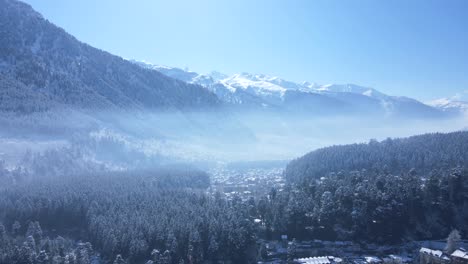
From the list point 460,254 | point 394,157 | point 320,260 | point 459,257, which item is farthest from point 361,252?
point 394,157

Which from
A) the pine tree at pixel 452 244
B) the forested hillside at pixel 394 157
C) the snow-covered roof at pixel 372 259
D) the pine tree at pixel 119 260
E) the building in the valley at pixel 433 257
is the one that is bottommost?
the pine tree at pixel 119 260

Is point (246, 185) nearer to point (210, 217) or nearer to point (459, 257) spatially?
point (210, 217)

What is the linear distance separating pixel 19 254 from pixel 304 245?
2271 inches

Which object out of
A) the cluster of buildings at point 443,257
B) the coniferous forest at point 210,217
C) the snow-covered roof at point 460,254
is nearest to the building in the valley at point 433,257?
the cluster of buildings at point 443,257

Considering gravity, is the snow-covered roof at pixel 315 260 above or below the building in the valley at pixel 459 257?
below

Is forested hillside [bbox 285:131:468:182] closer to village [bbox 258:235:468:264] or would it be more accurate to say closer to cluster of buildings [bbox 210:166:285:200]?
cluster of buildings [bbox 210:166:285:200]

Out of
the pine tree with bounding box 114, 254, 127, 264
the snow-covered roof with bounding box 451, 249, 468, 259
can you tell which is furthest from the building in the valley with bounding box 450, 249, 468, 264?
the pine tree with bounding box 114, 254, 127, 264

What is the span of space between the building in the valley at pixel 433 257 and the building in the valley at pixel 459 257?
3.31 ft

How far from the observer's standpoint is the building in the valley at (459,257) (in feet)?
256

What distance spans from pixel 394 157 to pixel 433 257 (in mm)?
80301

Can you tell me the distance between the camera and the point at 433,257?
265ft

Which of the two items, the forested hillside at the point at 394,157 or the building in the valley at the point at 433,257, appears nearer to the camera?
the building in the valley at the point at 433,257

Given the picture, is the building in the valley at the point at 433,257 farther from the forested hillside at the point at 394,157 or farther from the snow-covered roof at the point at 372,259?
the forested hillside at the point at 394,157

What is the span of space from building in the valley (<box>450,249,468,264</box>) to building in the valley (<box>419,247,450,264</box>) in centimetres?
101
